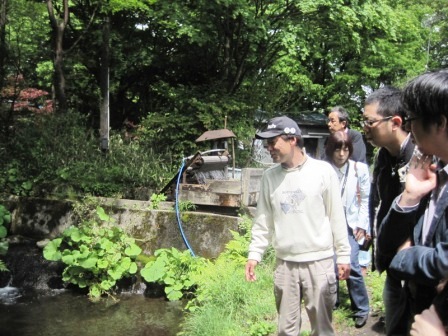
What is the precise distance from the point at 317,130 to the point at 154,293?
1879 cm

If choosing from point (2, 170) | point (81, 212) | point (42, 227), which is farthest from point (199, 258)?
point (2, 170)

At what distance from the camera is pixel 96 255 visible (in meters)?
8.16

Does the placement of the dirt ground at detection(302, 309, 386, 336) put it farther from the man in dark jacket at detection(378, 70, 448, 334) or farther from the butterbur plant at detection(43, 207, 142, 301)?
the butterbur plant at detection(43, 207, 142, 301)

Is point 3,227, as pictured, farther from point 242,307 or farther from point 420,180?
point 420,180

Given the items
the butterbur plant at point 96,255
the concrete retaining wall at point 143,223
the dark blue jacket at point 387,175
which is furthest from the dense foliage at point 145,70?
the dark blue jacket at point 387,175

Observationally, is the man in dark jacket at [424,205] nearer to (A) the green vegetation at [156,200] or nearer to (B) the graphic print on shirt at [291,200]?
(B) the graphic print on shirt at [291,200]

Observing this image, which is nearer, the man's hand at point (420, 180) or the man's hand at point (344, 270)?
the man's hand at point (420, 180)

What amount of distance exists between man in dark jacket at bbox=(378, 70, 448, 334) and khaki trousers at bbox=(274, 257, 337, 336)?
154 centimetres

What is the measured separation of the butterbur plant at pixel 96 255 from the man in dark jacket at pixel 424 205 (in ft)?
22.4

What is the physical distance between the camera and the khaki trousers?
3334 millimetres

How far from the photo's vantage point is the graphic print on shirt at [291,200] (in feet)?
10.9

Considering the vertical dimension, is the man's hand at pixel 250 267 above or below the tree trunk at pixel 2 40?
below

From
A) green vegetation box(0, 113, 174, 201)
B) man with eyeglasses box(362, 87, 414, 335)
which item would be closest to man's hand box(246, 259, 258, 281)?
man with eyeglasses box(362, 87, 414, 335)

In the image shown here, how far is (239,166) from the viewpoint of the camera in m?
12.5
